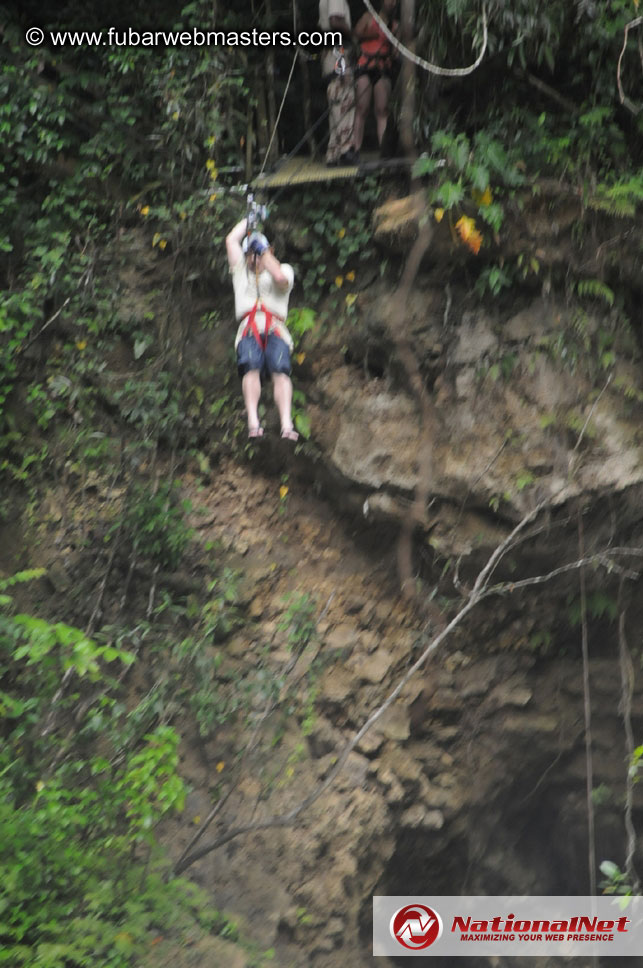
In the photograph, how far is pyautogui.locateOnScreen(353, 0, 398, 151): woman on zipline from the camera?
6.32 m

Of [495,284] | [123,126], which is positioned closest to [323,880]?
[495,284]

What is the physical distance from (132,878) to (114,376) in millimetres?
3744

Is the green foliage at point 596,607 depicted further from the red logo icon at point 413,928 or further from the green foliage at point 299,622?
the red logo icon at point 413,928

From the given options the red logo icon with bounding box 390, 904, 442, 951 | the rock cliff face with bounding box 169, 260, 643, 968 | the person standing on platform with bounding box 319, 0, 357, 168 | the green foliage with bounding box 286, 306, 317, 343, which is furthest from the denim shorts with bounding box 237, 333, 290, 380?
the red logo icon with bounding box 390, 904, 442, 951

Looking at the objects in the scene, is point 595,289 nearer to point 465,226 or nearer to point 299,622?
point 465,226

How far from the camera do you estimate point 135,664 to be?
19.7 ft

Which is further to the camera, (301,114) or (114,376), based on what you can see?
(301,114)

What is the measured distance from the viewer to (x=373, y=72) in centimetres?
638

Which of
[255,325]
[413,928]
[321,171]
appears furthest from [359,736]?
[321,171]

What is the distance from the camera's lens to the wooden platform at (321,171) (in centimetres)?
626

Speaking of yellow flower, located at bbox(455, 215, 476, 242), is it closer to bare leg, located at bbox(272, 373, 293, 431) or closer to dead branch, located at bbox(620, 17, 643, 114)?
dead branch, located at bbox(620, 17, 643, 114)

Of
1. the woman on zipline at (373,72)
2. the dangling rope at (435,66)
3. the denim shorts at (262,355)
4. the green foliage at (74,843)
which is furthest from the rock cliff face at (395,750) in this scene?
the dangling rope at (435,66)

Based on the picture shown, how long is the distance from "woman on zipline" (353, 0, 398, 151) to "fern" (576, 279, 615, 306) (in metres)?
1.86

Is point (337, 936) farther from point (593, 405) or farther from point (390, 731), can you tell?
point (593, 405)
